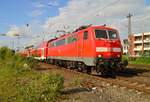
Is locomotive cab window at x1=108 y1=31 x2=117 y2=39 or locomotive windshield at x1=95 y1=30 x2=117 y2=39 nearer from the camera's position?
locomotive windshield at x1=95 y1=30 x2=117 y2=39

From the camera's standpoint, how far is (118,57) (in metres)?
17.8

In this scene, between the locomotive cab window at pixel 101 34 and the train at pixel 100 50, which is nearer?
the train at pixel 100 50

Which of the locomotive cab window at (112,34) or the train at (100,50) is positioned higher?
the locomotive cab window at (112,34)

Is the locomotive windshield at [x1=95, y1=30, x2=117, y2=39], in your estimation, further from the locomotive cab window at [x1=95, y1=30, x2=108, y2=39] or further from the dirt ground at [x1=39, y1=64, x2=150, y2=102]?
the dirt ground at [x1=39, y1=64, x2=150, y2=102]

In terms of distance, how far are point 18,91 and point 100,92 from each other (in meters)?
3.33

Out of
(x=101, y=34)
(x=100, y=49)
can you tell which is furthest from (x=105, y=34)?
(x=100, y=49)

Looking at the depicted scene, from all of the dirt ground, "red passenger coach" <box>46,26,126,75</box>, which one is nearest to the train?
"red passenger coach" <box>46,26,126,75</box>

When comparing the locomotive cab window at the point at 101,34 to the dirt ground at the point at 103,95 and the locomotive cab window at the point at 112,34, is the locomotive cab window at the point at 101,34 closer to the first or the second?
the locomotive cab window at the point at 112,34

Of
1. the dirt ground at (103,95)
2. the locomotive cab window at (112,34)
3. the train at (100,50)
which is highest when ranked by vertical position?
the locomotive cab window at (112,34)

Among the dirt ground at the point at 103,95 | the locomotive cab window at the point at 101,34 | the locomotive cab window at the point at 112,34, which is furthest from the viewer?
the locomotive cab window at the point at 112,34

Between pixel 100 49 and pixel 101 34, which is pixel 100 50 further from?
pixel 101 34

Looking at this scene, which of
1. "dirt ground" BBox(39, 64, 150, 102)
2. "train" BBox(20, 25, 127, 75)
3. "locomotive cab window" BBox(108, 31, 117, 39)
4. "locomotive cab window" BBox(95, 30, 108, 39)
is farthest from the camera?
"locomotive cab window" BBox(108, 31, 117, 39)

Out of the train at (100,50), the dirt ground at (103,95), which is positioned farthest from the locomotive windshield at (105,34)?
the dirt ground at (103,95)

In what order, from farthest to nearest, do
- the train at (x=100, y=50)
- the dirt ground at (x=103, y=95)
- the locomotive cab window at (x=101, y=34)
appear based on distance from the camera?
the locomotive cab window at (x=101, y=34), the train at (x=100, y=50), the dirt ground at (x=103, y=95)
